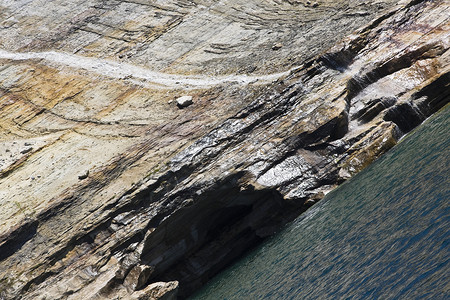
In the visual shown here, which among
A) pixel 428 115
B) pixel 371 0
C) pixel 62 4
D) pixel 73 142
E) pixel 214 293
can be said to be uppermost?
pixel 62 4

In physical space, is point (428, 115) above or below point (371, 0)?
below

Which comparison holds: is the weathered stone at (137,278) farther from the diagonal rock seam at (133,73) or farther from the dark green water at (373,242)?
the diagonal rock seam at (133,73)

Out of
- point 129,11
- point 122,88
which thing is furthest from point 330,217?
point 129,11

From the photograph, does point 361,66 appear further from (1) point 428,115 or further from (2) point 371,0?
(2) point 371,0

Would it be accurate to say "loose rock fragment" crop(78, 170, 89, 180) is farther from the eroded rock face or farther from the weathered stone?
the weathered stone

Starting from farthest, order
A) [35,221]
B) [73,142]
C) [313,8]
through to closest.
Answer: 1. [313,8]
2. [73,142]
3. [35,221]

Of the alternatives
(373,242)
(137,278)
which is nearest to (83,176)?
(137,278)

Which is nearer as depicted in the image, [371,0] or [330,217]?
[330,217]
